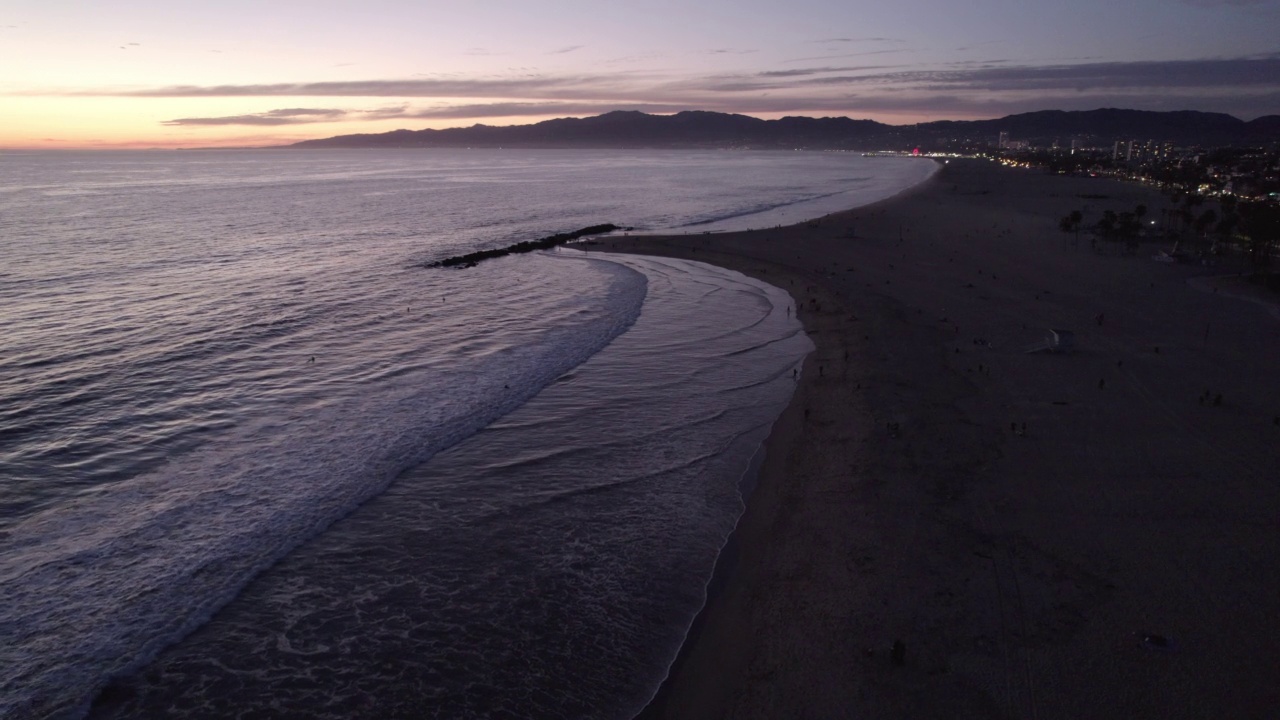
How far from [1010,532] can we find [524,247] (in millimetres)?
53021

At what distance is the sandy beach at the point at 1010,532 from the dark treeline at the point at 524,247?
108ft

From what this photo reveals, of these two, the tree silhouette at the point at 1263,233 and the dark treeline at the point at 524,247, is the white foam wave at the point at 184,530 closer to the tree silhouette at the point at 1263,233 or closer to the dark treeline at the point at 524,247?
the dark treeline at the point at 524,247

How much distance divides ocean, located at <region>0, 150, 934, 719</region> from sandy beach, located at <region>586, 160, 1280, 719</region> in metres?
1.85

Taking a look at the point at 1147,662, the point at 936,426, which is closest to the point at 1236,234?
the point at 936,426

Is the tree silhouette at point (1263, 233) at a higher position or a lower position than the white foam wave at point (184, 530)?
higher

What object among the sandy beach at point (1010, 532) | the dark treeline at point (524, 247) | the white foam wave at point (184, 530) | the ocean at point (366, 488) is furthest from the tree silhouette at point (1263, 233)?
the dark treeline at point (524, 247)

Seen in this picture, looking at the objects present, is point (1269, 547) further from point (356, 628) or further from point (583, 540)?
point (356, 628)

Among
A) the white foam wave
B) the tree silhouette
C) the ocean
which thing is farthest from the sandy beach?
the tree silhouette

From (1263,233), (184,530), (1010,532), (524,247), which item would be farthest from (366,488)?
(1263,233)

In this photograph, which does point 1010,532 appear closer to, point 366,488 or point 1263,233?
point 366,488

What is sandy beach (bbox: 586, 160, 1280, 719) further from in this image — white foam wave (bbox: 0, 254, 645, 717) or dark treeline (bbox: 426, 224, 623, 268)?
dark treeline (bbox: 426, 224, 623, 268)

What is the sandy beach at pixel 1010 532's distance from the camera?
12.0 metres

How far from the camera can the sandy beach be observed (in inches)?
471

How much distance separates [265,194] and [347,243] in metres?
75.9
